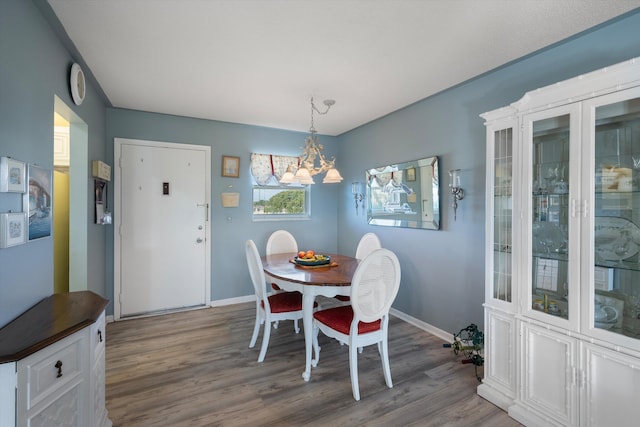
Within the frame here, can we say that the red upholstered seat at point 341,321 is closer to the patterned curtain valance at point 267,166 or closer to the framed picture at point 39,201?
the framed picture at point 39,201

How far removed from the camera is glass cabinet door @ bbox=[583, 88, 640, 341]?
1.58 metres

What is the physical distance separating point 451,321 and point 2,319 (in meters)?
3.28

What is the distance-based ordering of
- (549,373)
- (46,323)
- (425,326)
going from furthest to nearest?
(425,326), (549,373), (46,323)

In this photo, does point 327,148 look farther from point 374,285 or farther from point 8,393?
point 8,393

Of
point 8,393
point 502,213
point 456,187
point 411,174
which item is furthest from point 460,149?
point 8,393

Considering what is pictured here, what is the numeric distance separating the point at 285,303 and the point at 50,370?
1.70m

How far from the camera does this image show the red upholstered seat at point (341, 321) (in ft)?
7.30

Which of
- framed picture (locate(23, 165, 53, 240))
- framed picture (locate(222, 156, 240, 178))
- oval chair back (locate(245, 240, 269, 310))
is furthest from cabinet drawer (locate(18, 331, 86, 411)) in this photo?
framed picture (locate(222, 156, 240, 178))

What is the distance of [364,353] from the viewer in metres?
2.81

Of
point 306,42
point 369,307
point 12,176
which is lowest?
point 369,307

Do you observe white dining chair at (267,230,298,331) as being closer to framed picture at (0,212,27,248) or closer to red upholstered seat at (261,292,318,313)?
red upholstered seat at (261,292,318,313)

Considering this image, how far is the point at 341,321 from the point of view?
2.31m

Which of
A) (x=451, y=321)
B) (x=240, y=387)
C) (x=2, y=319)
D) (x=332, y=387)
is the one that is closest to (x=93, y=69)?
(x=2, y=319)

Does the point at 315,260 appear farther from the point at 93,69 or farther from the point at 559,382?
the point at 93,69
